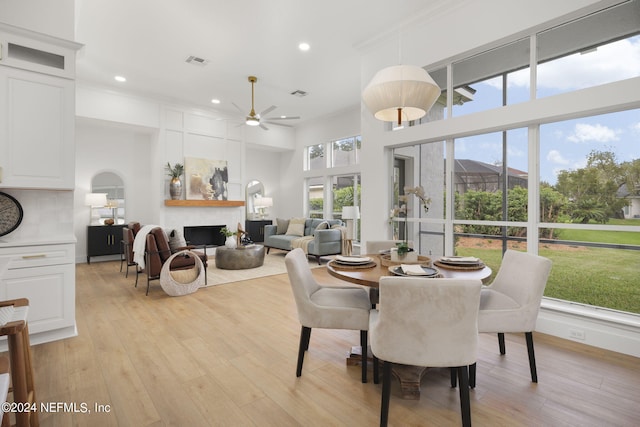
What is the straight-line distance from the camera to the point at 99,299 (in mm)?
4094

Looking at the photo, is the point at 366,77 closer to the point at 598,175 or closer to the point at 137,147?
the point at 598,175

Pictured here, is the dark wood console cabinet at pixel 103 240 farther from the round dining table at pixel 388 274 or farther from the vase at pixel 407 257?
the vase at pixel 407 257

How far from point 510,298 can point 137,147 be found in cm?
785

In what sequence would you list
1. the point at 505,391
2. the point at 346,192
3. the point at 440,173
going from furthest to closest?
the point at 346,192 < the point at 440,173 < the point at 505,391

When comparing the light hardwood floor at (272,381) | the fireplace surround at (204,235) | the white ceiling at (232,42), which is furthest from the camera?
the fireplace surround at (204,235)

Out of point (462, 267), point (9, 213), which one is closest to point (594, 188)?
point (462, 267)

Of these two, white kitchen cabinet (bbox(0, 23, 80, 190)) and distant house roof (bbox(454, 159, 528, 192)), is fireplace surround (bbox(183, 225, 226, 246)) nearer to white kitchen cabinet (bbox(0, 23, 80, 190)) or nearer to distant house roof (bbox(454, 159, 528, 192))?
white kitchen cabinet (bbox(0, 23, 80, 190))

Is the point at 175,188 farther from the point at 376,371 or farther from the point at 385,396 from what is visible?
the point at 385,396

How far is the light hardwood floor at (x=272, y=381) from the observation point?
1.82 m

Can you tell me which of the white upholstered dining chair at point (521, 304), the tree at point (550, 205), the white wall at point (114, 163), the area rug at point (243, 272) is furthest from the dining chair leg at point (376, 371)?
the white wall at point (114, 163)

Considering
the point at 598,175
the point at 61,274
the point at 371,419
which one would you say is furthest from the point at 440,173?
the point at 61,274

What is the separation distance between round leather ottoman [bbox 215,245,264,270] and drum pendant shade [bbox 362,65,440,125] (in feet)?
13.5

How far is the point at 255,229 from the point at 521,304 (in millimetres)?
7488

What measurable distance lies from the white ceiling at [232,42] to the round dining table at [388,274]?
9.99 feet
